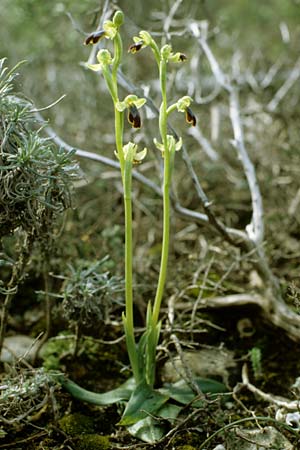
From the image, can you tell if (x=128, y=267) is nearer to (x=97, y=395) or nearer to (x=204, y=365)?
(x=97, y=395)

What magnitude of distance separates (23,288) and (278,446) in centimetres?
140

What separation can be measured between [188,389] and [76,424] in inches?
14.8

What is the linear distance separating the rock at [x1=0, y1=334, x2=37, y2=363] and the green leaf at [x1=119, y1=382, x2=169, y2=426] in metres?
0.52

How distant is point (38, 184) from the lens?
1.50 meters

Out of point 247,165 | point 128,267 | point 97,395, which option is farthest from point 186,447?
point 247,165

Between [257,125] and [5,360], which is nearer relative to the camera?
[5,360]

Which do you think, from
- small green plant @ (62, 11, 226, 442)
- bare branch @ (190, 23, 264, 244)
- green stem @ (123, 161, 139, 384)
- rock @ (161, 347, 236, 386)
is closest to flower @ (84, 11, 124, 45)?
small green plant @ (62, 11, 226, 442)

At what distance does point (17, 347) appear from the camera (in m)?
2.04

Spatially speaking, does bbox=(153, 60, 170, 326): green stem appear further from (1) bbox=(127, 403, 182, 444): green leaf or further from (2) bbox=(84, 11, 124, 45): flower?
(1) bbox=(127, 403, 182, 444): green leaf

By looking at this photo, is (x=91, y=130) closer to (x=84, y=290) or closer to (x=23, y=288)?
(x=23, y=288)

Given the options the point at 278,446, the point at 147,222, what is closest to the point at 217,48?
the point at 147,222

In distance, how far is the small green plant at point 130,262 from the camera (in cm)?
146

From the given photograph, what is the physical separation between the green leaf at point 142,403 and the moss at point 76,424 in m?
0.14

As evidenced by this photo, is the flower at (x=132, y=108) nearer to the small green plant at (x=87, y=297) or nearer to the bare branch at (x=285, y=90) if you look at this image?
the small green plant at (x=87, y=297)
